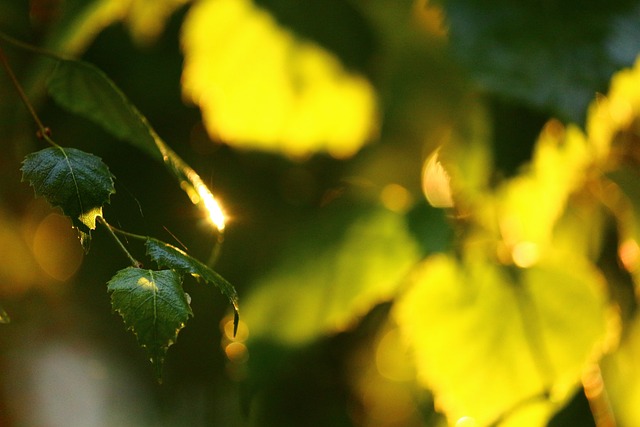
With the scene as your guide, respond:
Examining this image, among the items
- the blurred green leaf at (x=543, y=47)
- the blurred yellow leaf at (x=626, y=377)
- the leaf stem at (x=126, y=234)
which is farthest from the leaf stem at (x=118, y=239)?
the blurred yellow leaf at (x=626, y=377)

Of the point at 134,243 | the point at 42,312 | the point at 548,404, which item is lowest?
the point at 42,312

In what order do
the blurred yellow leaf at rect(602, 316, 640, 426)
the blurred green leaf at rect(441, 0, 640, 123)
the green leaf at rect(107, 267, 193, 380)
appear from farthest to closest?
the blurred yellow leaf at rect(602, 316, 640, 426) < the blurred green leaf at rect(441, 0, 640, 123) < the green leaf at rect(107, 267, 193, 380)

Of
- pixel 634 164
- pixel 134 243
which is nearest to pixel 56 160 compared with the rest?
pixel 134 243

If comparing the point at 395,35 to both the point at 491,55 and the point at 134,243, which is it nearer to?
the point at 491,55

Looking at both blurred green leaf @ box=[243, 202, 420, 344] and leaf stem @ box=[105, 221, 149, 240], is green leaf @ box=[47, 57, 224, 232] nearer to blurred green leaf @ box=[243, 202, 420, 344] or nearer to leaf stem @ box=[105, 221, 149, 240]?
leaf stem @ box=[105, 221, 149, 240]

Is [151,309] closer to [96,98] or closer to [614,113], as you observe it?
[96,98]

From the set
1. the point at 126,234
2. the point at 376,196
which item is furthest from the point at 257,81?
the point at 126,234

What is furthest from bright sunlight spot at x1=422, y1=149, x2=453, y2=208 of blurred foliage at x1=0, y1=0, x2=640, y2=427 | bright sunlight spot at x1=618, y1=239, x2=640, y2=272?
bright sunlight spot at x1=618, y1=239, x2=640, y2=272
